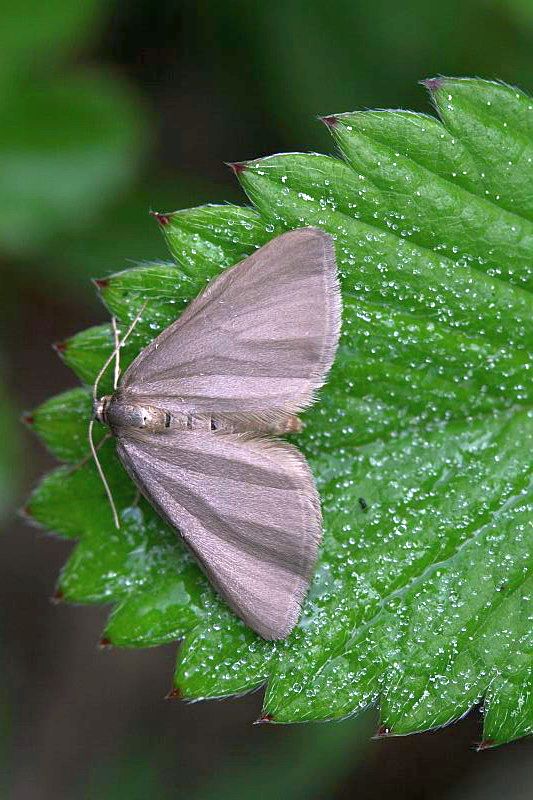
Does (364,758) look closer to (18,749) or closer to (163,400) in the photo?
(18,749)

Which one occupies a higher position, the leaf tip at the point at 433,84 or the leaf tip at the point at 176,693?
the leaf tip at the point at 433,84

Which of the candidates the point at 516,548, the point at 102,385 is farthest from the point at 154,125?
the point at 516,548

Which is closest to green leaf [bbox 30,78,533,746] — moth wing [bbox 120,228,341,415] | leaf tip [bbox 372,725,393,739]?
leaf tip [bbox 372,725,393,739]

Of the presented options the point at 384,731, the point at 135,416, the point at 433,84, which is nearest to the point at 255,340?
→ the point at 135,416

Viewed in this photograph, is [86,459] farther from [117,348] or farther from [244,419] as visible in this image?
[244,419]

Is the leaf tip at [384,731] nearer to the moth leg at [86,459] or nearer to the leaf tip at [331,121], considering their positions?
the moth leg at [86,459]

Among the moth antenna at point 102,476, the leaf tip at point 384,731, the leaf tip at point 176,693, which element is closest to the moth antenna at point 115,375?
the moth antenna at point 102,476

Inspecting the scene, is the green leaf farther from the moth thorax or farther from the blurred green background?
the blurred green background
